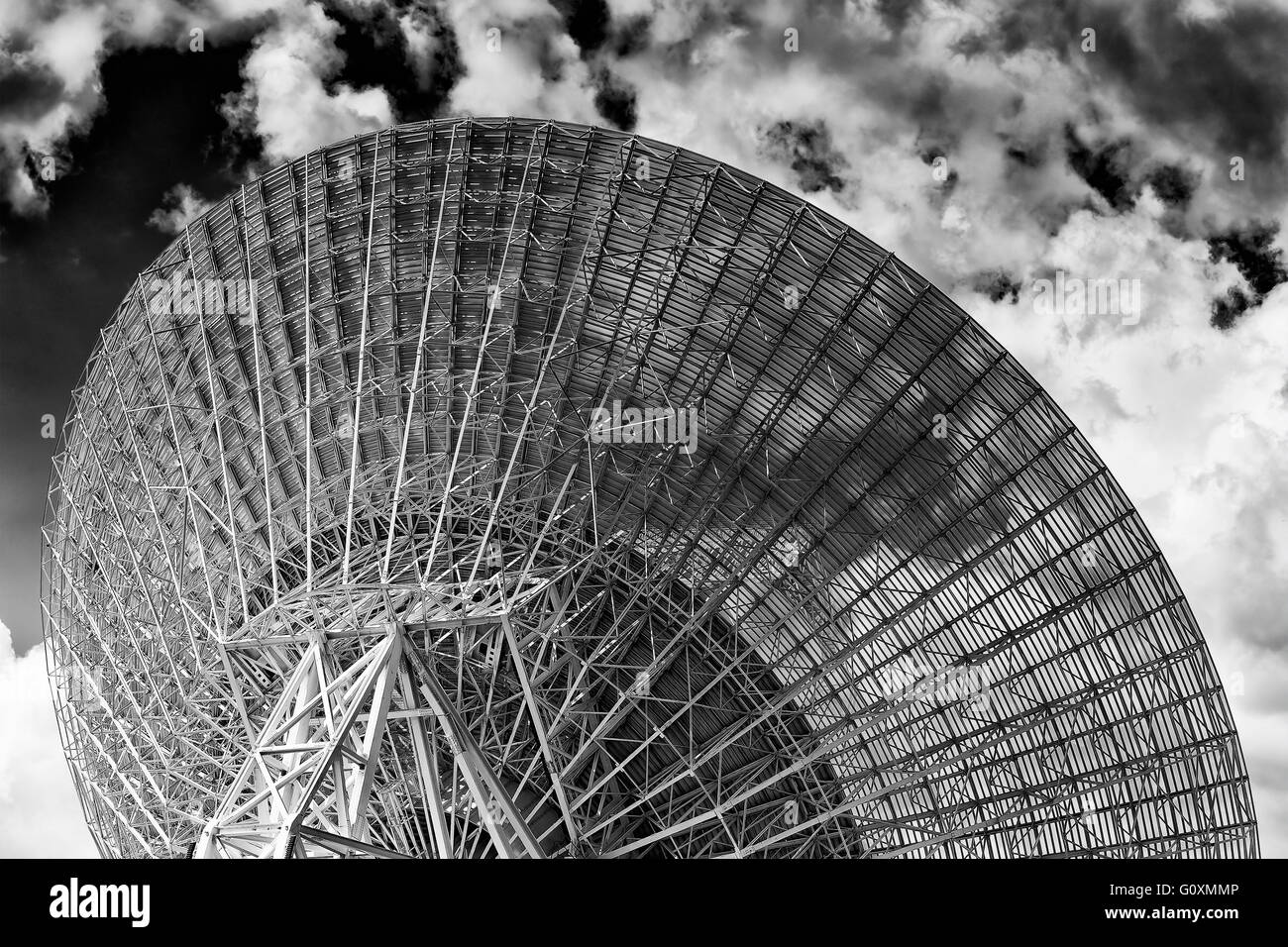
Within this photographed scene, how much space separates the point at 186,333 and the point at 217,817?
14.6 metres

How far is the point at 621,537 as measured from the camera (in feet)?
106

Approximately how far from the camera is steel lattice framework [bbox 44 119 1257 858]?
29281mm

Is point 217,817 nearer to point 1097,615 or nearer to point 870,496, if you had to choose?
A: point 870,496

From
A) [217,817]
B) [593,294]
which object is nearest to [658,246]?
[593,294]

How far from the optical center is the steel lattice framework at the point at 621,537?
2928cm

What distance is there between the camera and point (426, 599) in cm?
2906

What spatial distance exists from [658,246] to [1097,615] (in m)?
14.9
